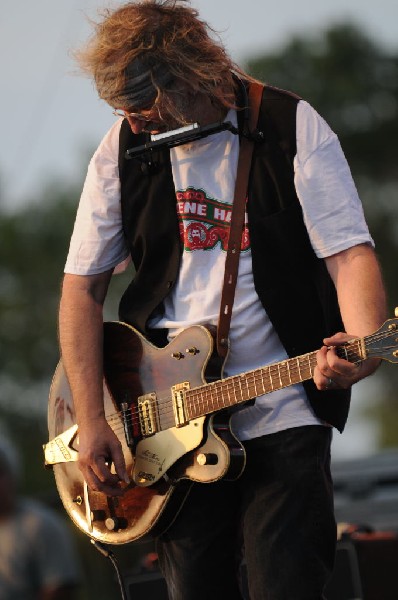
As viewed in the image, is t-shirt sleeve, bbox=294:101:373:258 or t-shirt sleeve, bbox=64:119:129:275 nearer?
t-shirt sleeve, bbox=294:101:373:258

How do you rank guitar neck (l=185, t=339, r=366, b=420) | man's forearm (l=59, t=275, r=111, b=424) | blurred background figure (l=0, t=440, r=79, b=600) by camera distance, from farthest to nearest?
man's forearm (l=59, t=275, r=111, b=424) → guitar neck (l=185, t=339, r=366, b=420) → blurred background figure (l=0, t=440, r=79, b=600)

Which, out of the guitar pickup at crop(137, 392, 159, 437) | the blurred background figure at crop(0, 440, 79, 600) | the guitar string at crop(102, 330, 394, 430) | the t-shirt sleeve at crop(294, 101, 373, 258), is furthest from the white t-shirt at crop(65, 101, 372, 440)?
the blurred background figure at crop(0, 440, 79, 600)

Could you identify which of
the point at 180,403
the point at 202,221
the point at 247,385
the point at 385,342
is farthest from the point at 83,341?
the point at 385,342

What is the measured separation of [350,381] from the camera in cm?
366

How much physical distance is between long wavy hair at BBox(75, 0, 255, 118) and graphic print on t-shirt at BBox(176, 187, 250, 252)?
0.29 metres

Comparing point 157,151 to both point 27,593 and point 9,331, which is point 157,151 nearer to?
point 27,593

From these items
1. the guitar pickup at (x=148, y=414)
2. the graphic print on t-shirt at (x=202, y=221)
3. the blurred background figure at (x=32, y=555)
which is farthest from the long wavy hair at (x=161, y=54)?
the blurred background figure at (x=32, y=555)

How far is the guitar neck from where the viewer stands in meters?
3.65

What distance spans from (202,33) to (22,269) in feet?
98.9

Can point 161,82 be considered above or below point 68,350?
above

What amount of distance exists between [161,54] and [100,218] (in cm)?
61

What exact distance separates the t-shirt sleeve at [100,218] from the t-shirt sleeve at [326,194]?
2.26 feet

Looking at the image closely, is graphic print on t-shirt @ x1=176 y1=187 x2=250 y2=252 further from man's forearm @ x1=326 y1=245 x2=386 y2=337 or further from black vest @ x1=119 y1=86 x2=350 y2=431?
man's forearm @ x1=326 y1=245 x2=386 y2=337

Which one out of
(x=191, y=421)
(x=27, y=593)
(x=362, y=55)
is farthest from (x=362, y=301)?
(x=362, y=55)
